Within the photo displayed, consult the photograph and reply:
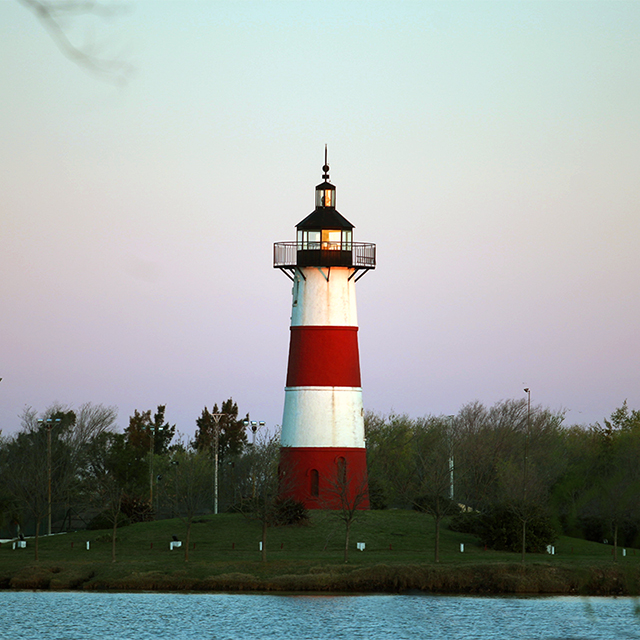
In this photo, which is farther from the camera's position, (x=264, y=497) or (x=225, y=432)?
(x=225, y=432)

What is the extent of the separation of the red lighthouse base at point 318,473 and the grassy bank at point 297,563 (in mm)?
1317

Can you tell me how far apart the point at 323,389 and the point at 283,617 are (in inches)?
707

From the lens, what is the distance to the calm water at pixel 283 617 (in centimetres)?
3644

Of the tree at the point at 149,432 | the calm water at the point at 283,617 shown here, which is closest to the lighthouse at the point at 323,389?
the calm water at the point at 283,617

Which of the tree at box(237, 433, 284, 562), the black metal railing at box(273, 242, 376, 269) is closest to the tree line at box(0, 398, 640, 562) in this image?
the tree at box(237, 433, 284, 562)

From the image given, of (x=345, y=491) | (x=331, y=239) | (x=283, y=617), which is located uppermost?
(x=331, y=239)

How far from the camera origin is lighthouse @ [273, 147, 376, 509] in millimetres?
55562

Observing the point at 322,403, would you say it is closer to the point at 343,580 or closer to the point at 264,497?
the point at 264,497

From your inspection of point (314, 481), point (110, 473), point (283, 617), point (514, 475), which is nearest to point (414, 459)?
point (110, 473)

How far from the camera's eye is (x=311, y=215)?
2404 inches

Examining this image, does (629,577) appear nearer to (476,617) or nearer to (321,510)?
(476,617)

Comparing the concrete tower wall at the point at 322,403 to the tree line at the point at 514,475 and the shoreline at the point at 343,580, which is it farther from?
the shoreline at the point at 343,580

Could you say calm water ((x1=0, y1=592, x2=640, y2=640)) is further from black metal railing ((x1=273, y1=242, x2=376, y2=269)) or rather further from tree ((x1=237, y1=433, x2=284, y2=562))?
black metal railing ((x1=273, y1=242, x2=376, y2=269))

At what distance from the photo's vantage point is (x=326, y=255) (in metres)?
58.2
